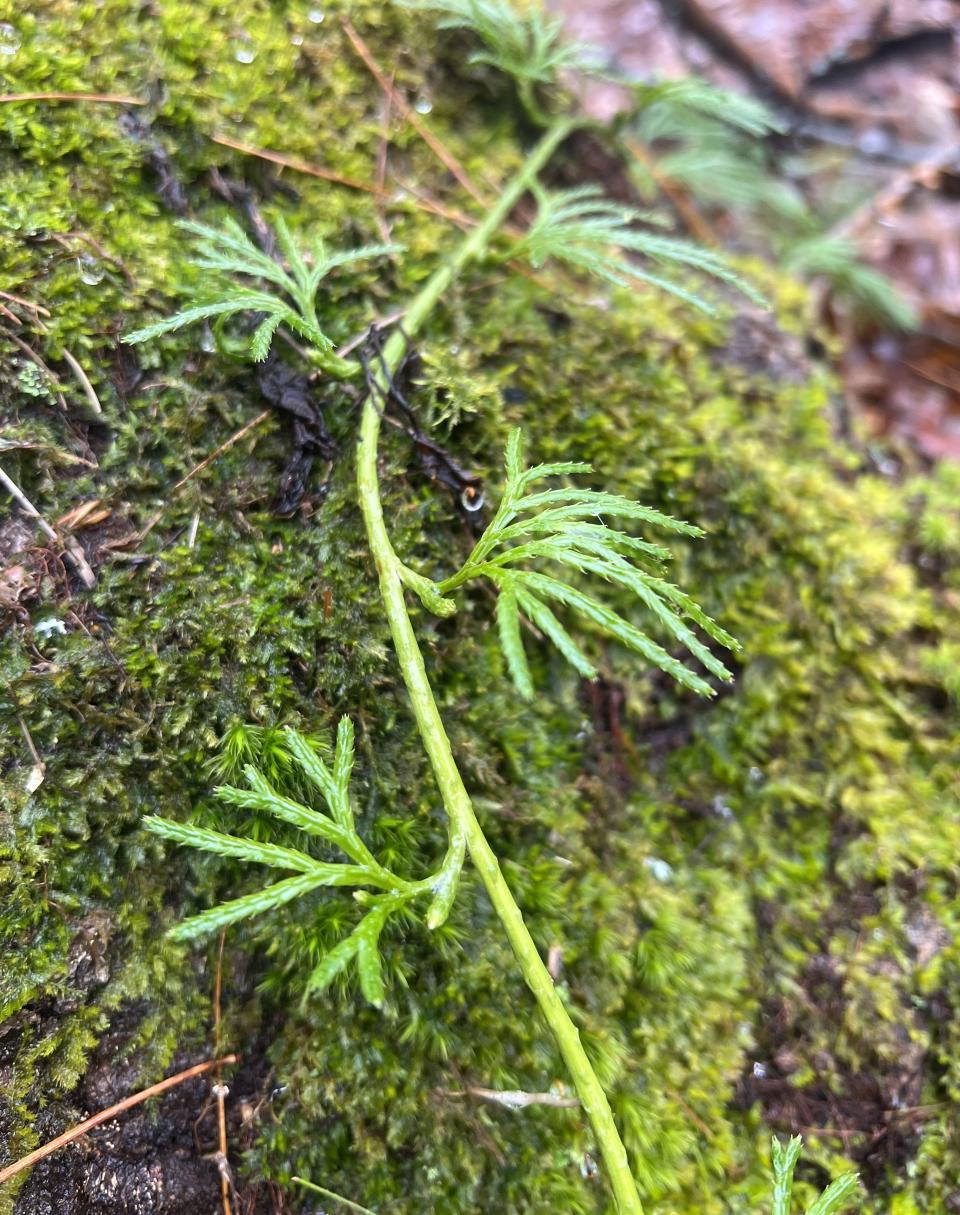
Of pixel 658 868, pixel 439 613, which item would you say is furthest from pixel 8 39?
pixel 658 868

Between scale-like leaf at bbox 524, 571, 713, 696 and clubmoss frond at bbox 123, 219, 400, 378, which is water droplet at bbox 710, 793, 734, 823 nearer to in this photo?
scale-like leaf at bbox 524, 571, 713, 696

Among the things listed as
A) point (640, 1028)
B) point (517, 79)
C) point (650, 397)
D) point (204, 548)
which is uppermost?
point (517, 79)

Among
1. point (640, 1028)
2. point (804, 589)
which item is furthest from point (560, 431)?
point (640, 1028)

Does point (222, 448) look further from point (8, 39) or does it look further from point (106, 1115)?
point (106, 1115)

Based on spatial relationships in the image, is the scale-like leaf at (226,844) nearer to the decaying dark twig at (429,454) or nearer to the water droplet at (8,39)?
the decaying dark twig at (429,454)

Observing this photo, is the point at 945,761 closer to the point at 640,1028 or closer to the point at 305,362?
the point at 640,1028

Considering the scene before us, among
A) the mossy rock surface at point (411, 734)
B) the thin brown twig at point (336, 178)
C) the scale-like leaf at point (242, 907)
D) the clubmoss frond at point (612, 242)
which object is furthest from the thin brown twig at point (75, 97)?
the scale-like leaf at point (242, 907)
